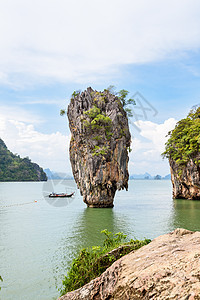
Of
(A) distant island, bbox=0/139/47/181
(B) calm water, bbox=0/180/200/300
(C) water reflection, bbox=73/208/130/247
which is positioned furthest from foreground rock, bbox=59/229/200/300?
(A) distant island, bbox=0/139/47/181

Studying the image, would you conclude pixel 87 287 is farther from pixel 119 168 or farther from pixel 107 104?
pixel 107 104

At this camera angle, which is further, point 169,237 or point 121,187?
point 121,187

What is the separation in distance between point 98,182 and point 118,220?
630 centimetres

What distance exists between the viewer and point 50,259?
464 inches

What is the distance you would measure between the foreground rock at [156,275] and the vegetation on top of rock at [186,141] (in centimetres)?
2636

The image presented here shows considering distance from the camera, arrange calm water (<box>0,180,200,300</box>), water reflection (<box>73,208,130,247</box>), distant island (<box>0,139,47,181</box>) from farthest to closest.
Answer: distant island (<box>0,139,47,181</box>) → water reflection (<box>73,208,130,247</box>) → calm water (<box>0,180,200,300</box>)

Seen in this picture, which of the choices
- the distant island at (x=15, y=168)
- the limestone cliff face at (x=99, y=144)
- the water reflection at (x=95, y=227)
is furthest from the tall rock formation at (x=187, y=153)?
the distant island at (x=15, y=168)

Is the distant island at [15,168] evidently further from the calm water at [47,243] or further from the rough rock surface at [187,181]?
the calm water at [47,243]

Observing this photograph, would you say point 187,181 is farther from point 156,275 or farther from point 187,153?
point 156,275

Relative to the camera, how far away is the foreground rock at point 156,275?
2.72 meters

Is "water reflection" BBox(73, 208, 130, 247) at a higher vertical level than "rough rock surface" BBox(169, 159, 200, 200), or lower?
lower

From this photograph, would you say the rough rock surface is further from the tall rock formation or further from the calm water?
the calm water

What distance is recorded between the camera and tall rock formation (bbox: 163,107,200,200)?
29.6 metres

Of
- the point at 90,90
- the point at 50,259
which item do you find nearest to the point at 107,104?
the point at 90,90
